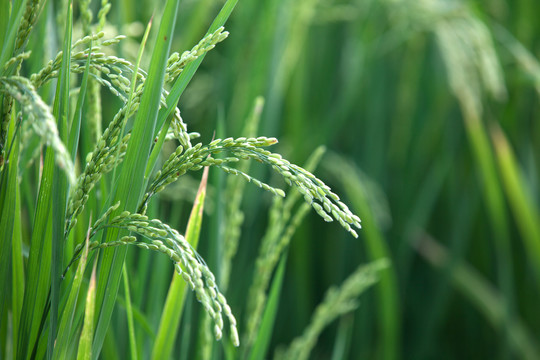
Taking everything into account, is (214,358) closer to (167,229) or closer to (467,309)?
(167,229)

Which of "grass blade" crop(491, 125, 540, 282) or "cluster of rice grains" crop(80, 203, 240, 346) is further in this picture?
"grass blade" crop(491, 125, 540, 282)

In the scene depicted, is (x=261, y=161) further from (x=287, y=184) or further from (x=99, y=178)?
(x=287, y=184)

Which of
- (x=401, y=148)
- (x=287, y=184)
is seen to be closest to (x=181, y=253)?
(x=287, y=184)

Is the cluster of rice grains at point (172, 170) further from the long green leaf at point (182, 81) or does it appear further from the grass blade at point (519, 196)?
the grass blade at point (519, 196)

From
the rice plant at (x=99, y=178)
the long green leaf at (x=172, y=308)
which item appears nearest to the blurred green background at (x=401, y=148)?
the long green leaf at (x=172, y=308)

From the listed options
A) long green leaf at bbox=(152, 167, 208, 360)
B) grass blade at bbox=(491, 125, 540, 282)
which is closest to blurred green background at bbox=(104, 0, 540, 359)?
→ grass blade at bbox=(491, 125, 540, 282)

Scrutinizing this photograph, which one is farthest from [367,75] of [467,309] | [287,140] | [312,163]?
[312,163]

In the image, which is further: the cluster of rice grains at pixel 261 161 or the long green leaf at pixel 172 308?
the long green leaf at pixel 172 308

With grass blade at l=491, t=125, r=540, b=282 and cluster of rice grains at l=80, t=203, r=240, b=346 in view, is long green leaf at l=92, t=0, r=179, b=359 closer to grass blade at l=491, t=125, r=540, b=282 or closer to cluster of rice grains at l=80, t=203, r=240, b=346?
cluster of rice grains at l=80, t=203, r=240, b=346
